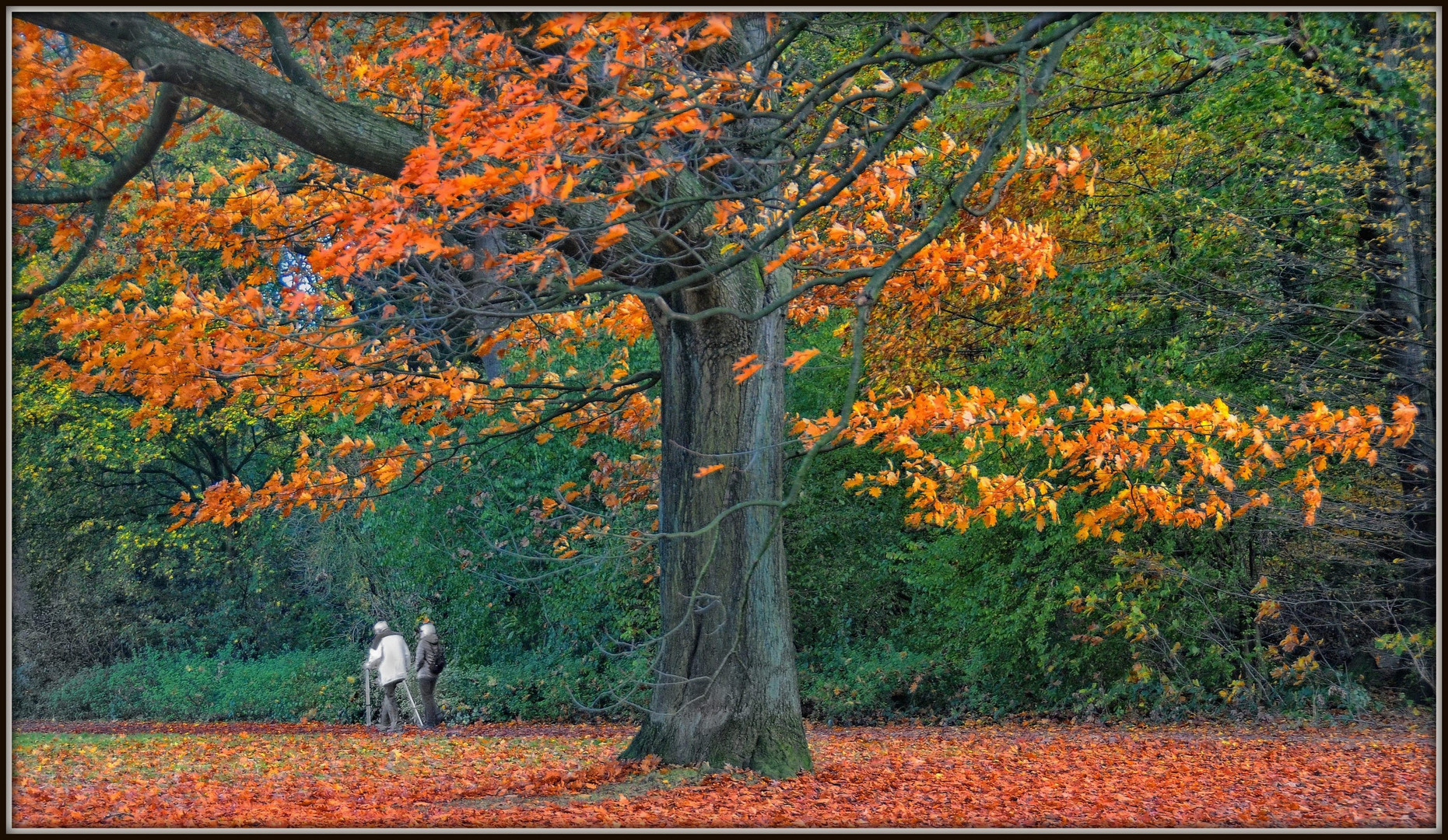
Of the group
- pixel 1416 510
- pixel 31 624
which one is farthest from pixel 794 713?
pixel 31 624

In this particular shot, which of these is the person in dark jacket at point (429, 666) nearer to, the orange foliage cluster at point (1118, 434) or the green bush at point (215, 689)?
the green bush at point (215, 689)

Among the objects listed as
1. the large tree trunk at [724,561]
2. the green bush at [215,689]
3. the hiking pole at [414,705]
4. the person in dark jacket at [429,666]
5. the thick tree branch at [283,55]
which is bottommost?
the green bush at [215,689]

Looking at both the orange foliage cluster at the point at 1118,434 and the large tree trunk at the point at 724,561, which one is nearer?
the orange foliage cluster at the point at 1118,434

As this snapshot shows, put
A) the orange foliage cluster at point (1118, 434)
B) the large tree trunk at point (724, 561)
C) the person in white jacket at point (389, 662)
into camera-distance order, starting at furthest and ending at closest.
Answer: the person in white jacket at point (389, 662) < the large tree trunk at point (724, 561) < the orange foliage cluster at point (1118, 434)

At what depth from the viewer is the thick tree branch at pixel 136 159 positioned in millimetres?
5738

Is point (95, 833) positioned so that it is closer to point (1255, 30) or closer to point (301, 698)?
point (1255, 30)

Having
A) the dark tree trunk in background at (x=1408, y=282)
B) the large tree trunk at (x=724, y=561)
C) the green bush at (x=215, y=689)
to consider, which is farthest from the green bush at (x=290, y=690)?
the dark tree trunk in background at (x=1408, y=282)

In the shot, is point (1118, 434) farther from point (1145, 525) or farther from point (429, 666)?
point (429, 666)

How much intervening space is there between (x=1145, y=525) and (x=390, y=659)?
25.6 ft

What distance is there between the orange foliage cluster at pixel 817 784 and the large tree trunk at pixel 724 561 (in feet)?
0.78

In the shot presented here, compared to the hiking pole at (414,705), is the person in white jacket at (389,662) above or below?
above

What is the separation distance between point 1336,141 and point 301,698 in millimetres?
13280

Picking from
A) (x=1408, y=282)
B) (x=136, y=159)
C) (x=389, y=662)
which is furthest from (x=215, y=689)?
(x=1408, y=282)

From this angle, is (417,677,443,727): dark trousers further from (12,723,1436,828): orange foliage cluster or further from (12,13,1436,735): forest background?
(12,723,1436,828): orange foliage cluster
